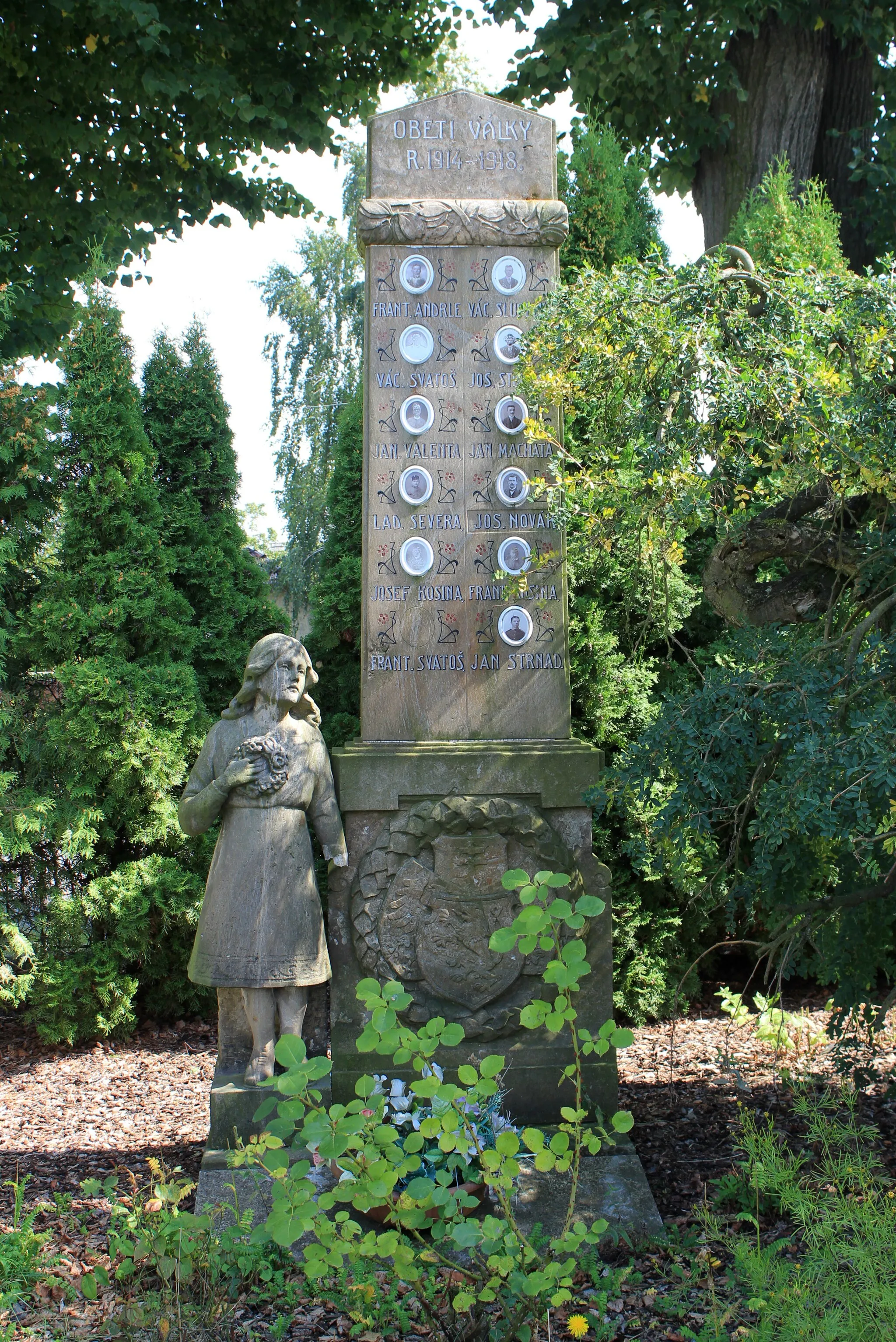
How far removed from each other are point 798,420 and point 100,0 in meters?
5.38

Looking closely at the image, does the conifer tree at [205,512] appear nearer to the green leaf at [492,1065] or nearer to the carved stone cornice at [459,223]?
the carved stone cornice at [459,223]

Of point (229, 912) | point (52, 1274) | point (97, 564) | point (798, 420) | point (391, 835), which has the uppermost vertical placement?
point (798, 420)

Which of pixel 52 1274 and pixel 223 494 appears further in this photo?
pixel 223 494

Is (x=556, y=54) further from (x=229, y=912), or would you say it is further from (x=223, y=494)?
(x=229, y=912)

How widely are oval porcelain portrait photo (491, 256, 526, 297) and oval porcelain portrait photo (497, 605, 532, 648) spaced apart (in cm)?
135

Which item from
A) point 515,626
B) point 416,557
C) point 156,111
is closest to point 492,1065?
point 515,626

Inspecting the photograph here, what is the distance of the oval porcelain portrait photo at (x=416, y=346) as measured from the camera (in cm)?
439

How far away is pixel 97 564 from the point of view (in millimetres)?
6508

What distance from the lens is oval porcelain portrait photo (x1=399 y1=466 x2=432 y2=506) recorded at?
431 centimetres

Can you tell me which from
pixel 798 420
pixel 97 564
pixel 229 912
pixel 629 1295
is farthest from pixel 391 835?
pixel 97 564

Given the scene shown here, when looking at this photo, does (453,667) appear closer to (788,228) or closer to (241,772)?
(241,772)

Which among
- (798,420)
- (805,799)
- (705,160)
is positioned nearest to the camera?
(805,799)

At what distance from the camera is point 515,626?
4.32 meters

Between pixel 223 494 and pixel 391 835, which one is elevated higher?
pixel 223 494
